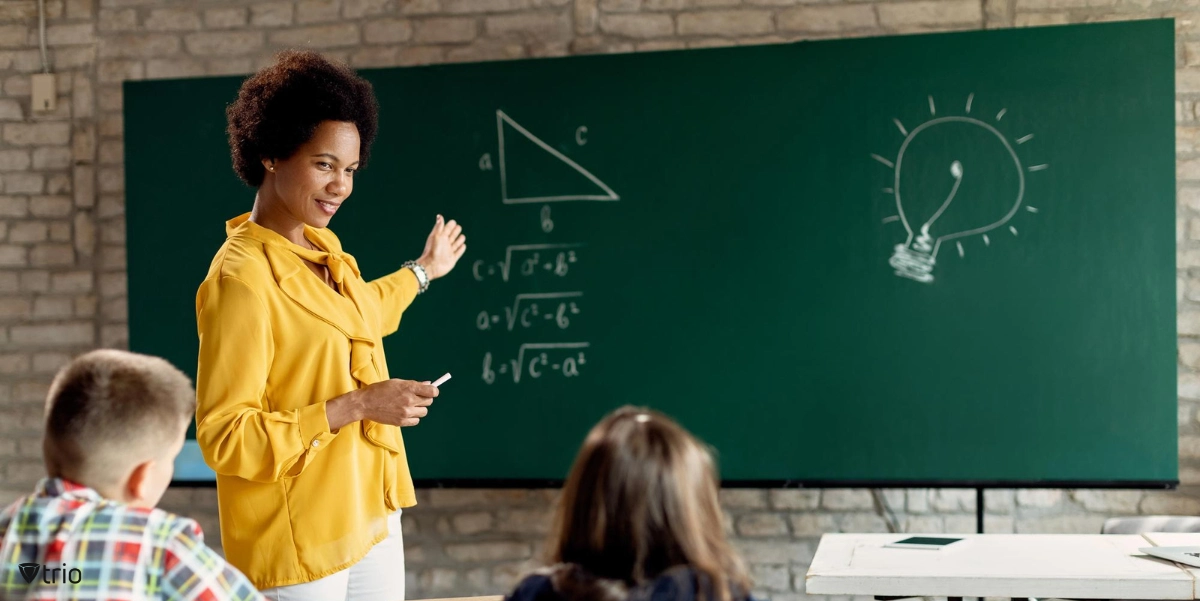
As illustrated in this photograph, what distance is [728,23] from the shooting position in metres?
3.80

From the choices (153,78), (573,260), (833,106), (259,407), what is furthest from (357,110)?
(153,78)

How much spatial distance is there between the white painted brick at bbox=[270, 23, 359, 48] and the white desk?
8.40ft

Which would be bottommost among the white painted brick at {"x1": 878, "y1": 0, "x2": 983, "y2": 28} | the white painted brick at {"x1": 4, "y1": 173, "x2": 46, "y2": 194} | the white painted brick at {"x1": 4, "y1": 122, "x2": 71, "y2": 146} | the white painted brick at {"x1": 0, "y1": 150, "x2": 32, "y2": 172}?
the white painted brick at {"x1": 4, "y1": 173, "x2": 46, "y2": 194}

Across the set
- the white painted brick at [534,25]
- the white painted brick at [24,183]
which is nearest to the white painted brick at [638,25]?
the white painted brick at [534,25]

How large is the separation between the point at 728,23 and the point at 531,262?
41.9 inches

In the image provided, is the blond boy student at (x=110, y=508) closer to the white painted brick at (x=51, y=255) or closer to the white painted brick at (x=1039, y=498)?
the white painted brick at (x=1039, y=498)

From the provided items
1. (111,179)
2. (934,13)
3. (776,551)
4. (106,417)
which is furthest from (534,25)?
(106,417)

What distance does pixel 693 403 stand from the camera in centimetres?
360

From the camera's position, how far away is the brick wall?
3648mm

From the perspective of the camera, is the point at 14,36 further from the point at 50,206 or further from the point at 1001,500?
the point at 1001,500

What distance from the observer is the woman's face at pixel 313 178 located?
2.12 m

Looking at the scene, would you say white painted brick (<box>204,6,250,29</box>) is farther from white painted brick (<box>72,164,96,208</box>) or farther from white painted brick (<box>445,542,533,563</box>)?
white painted brick (<box>445,542,533,563</box>)

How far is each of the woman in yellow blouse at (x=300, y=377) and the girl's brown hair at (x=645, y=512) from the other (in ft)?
2.55

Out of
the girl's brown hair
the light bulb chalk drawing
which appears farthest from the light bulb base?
the girl's brown hair
